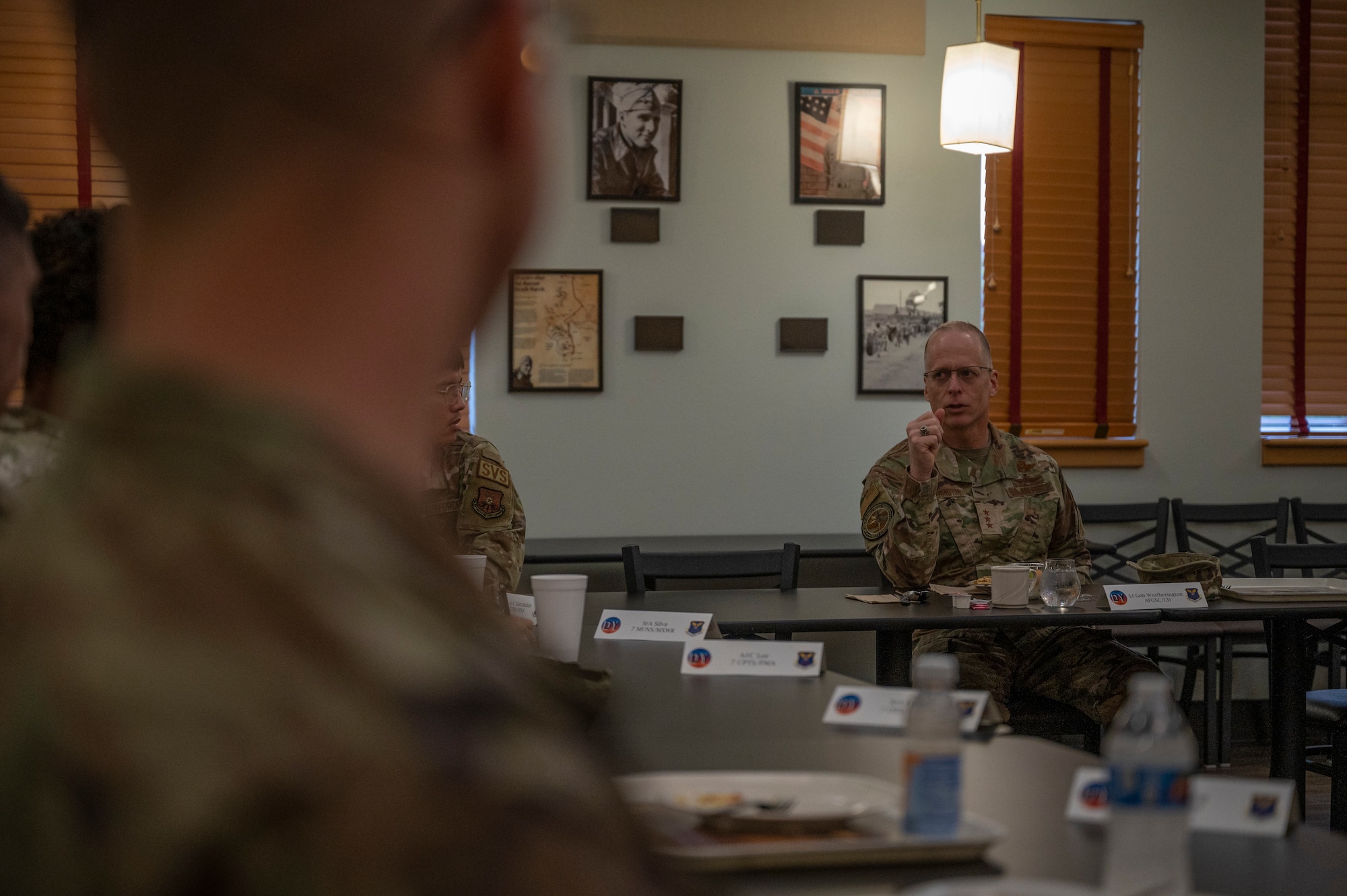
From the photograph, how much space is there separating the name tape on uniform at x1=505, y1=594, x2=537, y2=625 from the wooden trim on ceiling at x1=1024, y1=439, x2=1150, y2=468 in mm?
3443

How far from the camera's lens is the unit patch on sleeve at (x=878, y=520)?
3.23 m

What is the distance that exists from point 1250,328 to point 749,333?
91.6 inches

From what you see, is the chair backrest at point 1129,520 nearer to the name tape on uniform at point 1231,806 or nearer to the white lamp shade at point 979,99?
the white lamp shade at point 979,99

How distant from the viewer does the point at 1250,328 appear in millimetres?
5340

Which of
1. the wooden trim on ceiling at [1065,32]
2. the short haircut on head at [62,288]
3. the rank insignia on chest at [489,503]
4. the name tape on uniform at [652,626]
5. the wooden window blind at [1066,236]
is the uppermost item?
the wooden trim on ceiling at [1065,32]

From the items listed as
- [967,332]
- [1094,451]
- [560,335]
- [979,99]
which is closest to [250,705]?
[967,332]

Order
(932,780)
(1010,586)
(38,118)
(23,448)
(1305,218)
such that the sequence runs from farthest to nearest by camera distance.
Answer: (1305,218), (38,118), (1010,586), (23,448), (932,780)

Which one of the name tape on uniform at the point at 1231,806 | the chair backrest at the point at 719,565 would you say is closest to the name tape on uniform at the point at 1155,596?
the chair backrest at the point at 719,565

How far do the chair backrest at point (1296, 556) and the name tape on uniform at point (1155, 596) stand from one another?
91 cm

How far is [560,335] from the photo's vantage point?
4.82 metres

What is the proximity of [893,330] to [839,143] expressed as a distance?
Result: 825 mm

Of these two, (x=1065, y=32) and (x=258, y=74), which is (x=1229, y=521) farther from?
(x=258, y=74)

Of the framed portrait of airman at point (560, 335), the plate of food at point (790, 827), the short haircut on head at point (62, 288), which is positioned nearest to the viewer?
the plate of food at point (790, 827)

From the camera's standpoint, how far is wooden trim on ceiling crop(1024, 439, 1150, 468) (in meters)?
5.16
